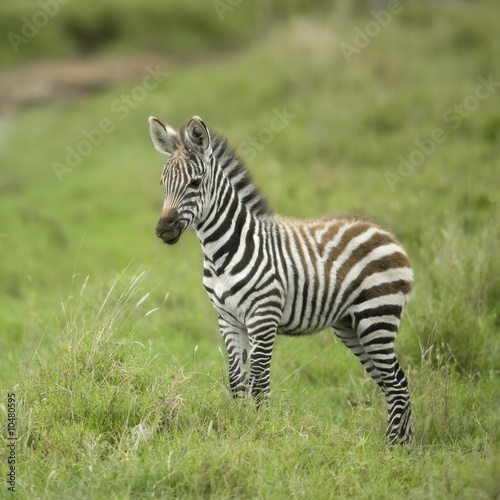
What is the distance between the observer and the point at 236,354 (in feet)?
18.1

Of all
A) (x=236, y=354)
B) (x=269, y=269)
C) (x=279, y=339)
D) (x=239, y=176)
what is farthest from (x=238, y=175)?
(x=279, y=339)

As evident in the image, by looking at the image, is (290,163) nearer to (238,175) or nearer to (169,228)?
(238,175)

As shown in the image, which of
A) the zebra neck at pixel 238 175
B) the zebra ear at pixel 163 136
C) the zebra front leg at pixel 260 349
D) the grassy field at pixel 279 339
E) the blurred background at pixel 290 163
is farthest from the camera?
the blurred background at pixel 290 163

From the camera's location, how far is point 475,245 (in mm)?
7906

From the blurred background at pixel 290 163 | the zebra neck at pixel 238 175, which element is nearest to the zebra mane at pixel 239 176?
the zebra neck at pixel 238 175

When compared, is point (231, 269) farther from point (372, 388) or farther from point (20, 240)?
point (20, 240)

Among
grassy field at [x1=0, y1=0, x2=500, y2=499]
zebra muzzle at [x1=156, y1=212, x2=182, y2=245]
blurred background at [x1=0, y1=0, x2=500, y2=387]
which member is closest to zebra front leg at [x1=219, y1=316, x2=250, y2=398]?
grassy field at [x1=0, y1=0, x2=500, y2=499]

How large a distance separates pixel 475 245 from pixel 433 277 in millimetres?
738

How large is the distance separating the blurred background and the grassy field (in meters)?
0.05

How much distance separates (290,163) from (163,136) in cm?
879

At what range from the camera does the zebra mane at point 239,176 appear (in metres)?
5.64

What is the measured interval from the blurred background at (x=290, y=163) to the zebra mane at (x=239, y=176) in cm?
131

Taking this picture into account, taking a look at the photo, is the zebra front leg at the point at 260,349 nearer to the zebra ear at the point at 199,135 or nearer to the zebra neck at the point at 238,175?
the zebra neck at the point at 238,175

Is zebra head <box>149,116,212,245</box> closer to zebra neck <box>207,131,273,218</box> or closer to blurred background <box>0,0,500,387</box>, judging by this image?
zebra neck <box>207,131,273,218</box>
